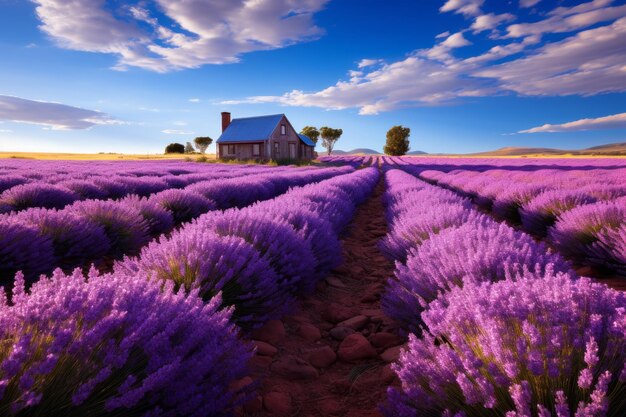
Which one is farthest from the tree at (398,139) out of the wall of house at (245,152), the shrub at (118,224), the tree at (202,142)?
the shrub at (118,224)

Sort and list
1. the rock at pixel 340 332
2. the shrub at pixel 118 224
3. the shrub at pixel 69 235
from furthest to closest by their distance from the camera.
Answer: the shrub at pixel 118 224, the shrub at pixel 69 235, the rock at pixel 340 332

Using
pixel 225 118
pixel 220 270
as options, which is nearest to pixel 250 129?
pixel 225 118

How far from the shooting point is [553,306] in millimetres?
1235

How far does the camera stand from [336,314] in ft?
8.67

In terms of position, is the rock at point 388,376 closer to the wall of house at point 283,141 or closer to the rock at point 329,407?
the rock at point 329,407

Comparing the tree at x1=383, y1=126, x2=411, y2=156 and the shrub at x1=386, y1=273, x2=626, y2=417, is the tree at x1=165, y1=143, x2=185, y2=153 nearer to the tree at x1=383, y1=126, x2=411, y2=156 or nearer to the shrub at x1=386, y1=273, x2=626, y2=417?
the tree at x1=383, y1=126, x2=411, y2=156

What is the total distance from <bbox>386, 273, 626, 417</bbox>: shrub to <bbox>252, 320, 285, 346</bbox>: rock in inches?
43.4

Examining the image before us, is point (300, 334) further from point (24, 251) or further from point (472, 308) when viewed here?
point (24, 251)

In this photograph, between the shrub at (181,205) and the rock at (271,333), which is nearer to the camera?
the rock at (271,333)

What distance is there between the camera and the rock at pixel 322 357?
6.81 feet

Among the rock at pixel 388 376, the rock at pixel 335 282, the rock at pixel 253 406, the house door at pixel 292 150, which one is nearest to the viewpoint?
the rock at pixel 253 406

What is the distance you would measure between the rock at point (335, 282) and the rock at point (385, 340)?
104cm

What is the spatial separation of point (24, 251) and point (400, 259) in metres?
3.08

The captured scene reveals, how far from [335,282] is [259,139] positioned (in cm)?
3084
